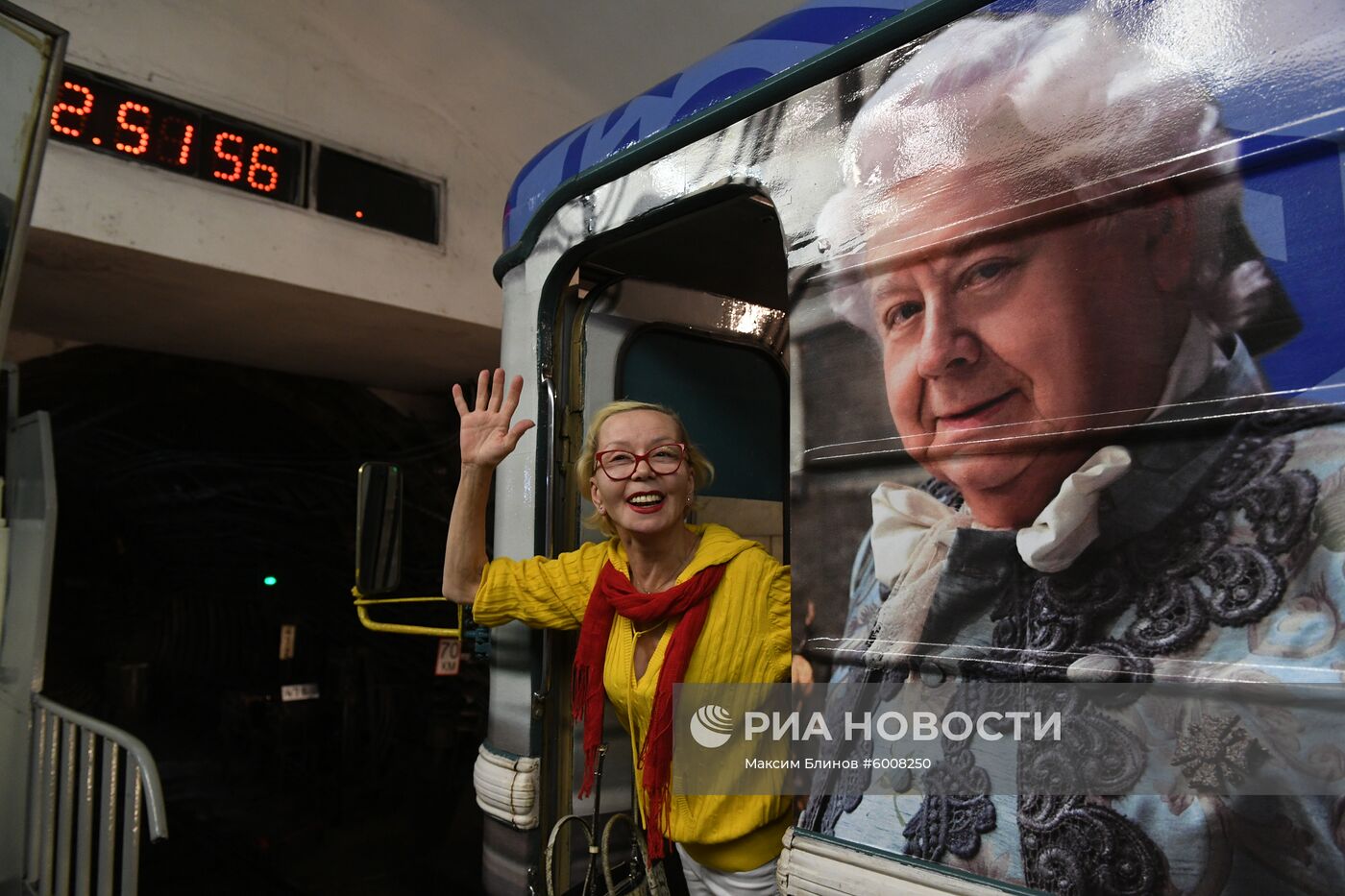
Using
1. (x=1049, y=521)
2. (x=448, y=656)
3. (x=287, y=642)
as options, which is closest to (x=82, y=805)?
(x=448, y=656)

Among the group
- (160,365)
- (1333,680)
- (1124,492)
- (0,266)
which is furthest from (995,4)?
(160,365)

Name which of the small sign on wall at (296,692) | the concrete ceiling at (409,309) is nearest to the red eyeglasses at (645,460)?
the concrete ceiling at (409,309)

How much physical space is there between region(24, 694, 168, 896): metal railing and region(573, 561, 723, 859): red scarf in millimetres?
1334

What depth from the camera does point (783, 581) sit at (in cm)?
188

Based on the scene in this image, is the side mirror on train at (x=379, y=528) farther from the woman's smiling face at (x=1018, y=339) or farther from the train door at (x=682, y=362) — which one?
the woman's smiling face at (x=1018, y=339)

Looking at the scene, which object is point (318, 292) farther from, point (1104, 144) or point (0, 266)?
point (1104, 144)

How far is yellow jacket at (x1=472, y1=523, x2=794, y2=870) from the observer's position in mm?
1756

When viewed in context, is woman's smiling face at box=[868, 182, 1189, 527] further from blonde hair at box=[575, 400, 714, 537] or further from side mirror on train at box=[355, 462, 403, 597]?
side mirror on train at box=[355, 462, 403, 597]

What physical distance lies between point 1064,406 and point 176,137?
449cm

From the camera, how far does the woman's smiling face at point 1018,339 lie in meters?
1.08

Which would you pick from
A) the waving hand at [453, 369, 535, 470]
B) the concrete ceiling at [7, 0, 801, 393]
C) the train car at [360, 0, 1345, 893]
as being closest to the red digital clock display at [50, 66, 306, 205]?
the concrete ceiling at [7, 0, 801, 393]

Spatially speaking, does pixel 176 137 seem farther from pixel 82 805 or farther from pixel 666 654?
pixel 666 654

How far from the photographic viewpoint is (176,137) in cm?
421

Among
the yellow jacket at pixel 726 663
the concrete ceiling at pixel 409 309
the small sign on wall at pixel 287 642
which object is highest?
the concrete ceiling at pixel 409 309
